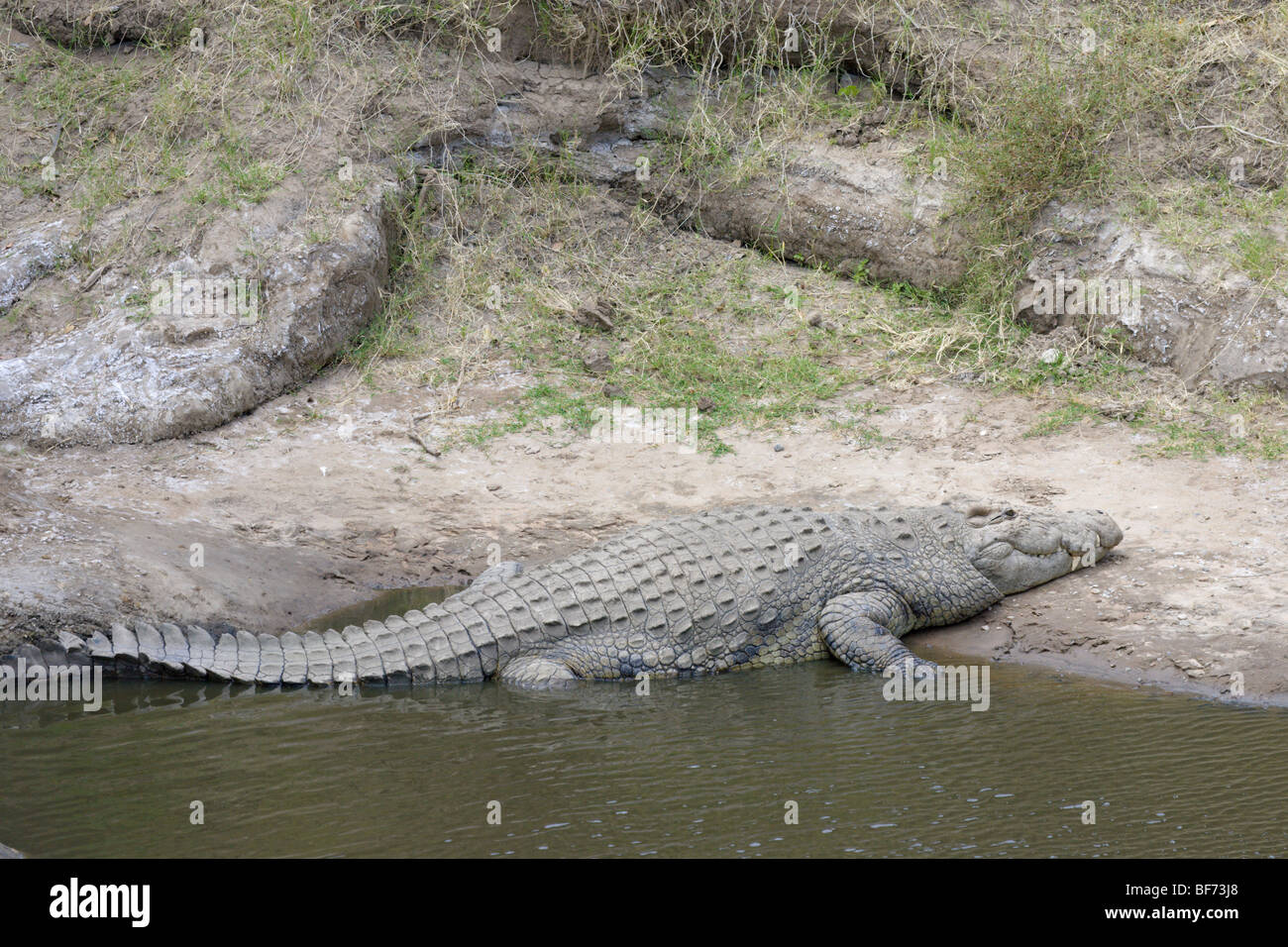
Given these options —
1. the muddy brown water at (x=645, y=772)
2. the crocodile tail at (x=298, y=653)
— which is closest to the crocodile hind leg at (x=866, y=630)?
the muddy brown water at (x=645, y=772)

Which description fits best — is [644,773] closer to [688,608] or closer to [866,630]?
[688,608]

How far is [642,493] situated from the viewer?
7781 mm

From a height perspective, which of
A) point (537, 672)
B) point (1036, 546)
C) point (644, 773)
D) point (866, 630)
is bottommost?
point (644, 773)

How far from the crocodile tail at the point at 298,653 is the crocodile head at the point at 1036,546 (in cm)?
259

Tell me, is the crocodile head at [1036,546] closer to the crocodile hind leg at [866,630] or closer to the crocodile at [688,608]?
the crocodile at [688,608]

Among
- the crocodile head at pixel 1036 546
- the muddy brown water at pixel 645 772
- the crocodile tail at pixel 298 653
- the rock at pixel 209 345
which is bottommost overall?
the muddy brown water at pixel 645 772

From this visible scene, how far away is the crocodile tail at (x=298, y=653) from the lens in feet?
17.9

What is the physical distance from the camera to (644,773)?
4.66 meters

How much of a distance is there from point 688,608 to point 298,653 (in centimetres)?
188

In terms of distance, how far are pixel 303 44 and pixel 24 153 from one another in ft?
8.13

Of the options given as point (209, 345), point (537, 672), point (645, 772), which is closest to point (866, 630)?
point (537, 672)

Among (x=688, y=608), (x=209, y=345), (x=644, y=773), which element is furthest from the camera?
(x=209, y=345)

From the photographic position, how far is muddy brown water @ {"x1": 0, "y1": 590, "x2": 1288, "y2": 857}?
13.4 feet
